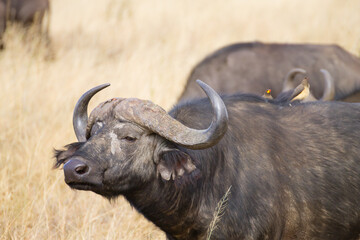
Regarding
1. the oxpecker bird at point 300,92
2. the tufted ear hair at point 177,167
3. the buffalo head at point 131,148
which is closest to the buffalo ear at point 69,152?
the buffalo head at point 131,148

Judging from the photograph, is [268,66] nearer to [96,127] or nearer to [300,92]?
[300,92]

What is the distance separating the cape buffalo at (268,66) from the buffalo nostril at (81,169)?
480 cm

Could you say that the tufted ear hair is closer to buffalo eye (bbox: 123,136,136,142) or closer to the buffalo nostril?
buffalo eye (bbox: 123,136,136,142)

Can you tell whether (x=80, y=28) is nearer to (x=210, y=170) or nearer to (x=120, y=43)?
(x=120, y=43)

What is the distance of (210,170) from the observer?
4.02 metres

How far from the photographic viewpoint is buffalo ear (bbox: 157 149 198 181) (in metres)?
3.81

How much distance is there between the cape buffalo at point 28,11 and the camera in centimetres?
1108

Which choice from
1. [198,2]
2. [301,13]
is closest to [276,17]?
[301,13]

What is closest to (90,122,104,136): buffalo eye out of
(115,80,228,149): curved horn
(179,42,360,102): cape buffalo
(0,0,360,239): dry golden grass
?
(115,80,228,149): curved horn

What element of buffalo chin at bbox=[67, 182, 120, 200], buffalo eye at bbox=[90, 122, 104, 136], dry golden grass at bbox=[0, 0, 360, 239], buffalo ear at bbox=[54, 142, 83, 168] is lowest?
dry golden grass at bbox=[0, 0, 360, 239]

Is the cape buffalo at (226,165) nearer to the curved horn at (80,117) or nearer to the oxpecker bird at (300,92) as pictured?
the curved horn at (80,117)

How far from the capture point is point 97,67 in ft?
32.6

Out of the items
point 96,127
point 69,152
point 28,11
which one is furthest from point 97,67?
point 69,152

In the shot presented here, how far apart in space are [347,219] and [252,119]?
3.26ft
